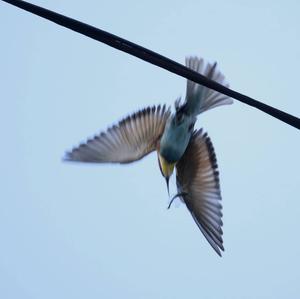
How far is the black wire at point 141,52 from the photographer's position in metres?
1.87

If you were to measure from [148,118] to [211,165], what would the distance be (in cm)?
43

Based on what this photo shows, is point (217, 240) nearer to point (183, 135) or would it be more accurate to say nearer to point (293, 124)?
point (183, 135)

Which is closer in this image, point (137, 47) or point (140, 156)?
point (137, 47)

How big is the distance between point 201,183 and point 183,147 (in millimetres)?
362

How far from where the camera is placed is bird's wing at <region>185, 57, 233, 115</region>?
4.05 m

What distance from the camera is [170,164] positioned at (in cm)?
422

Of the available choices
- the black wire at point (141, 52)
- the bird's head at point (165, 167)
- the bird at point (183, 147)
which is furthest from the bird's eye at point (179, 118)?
the black wire at point (141, 52)

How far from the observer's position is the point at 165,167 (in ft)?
13.9

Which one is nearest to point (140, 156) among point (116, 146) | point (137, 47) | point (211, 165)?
point (116, 146)

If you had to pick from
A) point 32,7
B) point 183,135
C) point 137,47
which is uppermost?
point 183,135

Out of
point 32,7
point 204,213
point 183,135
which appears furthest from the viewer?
point 204,213

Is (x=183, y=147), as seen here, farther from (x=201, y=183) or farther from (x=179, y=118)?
(x=201, y=183)

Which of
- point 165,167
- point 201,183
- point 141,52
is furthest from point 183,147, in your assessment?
point 141,52

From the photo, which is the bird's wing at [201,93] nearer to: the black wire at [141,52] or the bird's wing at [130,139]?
the bird's wing at [130,139]
